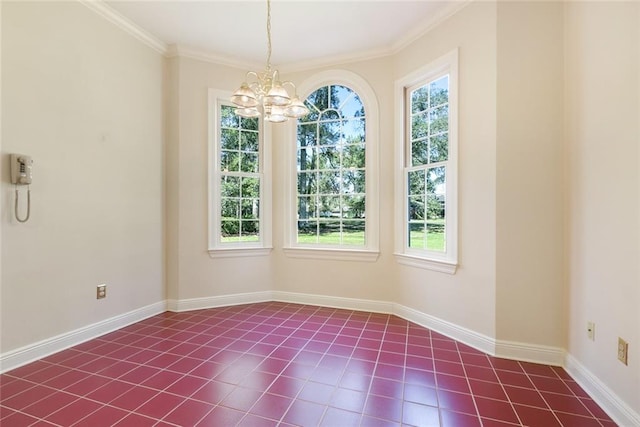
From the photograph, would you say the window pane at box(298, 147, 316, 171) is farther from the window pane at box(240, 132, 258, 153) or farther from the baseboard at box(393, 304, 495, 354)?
the baseboard at box(393, 304, 495, 354)

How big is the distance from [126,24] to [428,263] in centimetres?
391

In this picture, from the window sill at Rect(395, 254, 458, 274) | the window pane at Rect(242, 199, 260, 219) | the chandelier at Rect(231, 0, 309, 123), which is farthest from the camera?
the window pane at Rect(242, 199, 260, 219)

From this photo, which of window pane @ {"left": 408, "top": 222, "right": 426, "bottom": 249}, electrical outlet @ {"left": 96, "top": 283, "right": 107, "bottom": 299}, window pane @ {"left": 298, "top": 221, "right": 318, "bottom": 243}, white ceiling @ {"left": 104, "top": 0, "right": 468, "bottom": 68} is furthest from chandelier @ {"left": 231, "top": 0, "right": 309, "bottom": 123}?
electrical outlet @ {"left": 96, "top": 283, "right": 107, "bottom": 299}

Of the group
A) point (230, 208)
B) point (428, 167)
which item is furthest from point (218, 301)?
point (428, 167)

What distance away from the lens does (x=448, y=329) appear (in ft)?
9.89

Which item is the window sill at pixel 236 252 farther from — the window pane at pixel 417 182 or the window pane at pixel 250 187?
the window pane at pixel 417 182

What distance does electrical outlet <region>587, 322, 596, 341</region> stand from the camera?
2.07 metres

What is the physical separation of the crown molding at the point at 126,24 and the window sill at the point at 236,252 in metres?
2.41

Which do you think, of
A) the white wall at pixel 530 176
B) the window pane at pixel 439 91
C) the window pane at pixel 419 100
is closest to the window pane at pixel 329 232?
the window pane at pixel 419 100

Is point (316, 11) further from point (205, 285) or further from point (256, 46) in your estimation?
point (205, 285)

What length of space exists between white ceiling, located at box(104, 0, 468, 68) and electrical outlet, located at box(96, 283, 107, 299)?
2.66m

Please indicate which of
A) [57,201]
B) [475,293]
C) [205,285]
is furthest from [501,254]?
[57,201]

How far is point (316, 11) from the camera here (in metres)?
3.02

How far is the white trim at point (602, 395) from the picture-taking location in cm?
173
